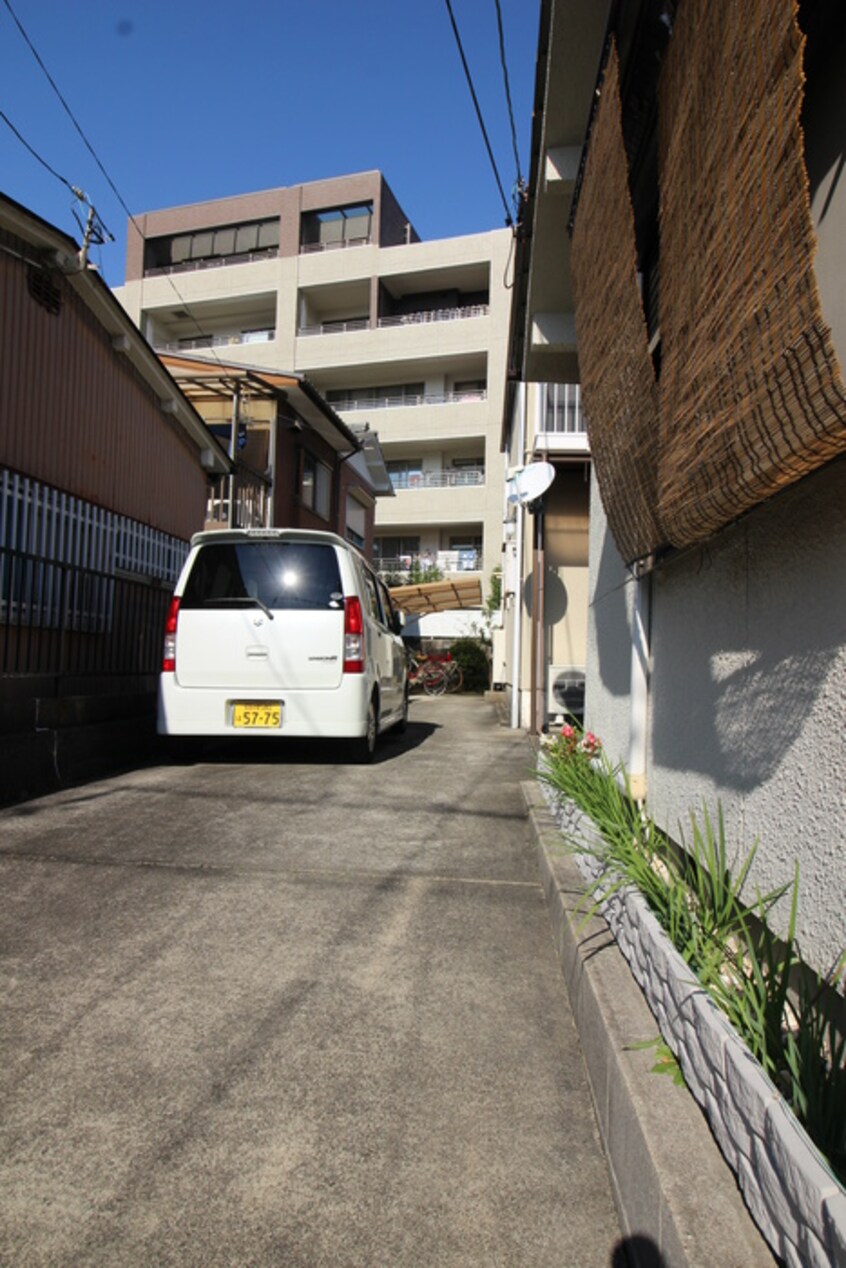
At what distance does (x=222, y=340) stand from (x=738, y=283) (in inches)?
1540

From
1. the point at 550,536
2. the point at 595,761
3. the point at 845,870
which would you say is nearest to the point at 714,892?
the point at 845,870

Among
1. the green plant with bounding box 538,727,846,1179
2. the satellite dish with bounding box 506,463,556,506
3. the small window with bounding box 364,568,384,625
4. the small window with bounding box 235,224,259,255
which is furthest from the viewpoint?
the small window with bounding box 235,224,259,255

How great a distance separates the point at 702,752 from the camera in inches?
111

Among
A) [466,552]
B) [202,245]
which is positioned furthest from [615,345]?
[202,245]

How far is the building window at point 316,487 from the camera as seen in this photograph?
17.2m

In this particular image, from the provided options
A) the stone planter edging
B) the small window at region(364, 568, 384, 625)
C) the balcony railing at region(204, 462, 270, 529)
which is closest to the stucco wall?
the stone planter edging

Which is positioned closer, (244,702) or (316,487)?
(244,702)

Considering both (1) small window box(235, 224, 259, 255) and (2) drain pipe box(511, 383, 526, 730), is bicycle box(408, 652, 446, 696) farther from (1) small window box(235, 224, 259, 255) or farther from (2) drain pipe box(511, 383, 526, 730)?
(1) small window box(235, 224, 259, 255)

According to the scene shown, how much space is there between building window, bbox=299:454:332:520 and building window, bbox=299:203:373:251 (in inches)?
797

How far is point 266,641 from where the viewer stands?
6.28m

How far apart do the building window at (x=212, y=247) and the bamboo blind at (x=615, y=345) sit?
1433 inches

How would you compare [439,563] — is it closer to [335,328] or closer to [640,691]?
[335,328]

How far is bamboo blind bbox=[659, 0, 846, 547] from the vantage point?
1674 millimetres

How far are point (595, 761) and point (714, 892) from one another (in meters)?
2.73
